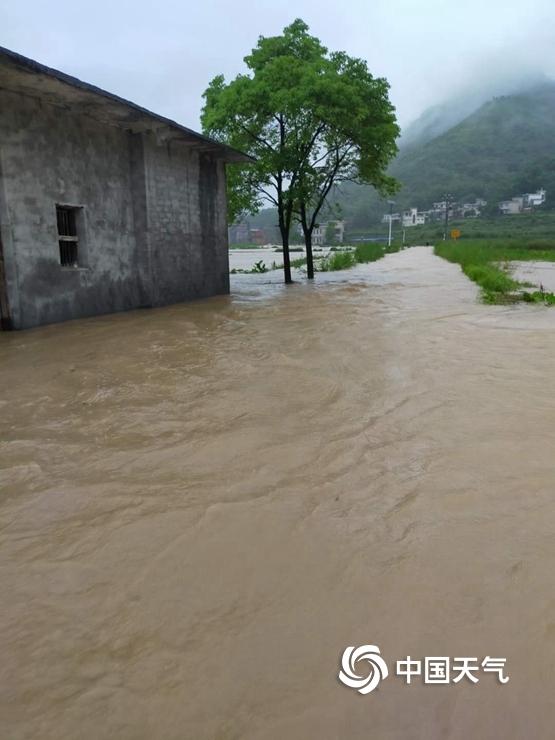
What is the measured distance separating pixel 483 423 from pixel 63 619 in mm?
3088

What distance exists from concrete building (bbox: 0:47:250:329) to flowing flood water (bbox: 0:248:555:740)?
4.21 meters

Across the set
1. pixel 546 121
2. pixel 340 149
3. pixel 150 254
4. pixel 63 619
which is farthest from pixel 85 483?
pixel 546 121

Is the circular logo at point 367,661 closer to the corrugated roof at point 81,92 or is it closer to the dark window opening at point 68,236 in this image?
the corrugated roof at point 81,92

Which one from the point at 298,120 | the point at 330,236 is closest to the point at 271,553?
the point at 298,120

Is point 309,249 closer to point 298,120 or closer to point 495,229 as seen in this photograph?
point 298,120

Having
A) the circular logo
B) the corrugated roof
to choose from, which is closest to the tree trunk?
the corrugated roof

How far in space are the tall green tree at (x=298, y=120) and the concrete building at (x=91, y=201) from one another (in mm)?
3007

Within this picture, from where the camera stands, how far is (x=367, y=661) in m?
1.83

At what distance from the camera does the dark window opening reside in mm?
9453

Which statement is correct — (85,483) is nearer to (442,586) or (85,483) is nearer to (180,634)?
(180,634)

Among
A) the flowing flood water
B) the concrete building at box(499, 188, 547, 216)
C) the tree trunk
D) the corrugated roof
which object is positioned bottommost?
the flowing flood water

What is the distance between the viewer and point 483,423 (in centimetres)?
399

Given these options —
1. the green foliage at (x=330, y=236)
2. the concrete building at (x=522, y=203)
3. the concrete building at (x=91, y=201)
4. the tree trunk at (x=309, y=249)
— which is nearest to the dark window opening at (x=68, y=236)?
the concrete building at (x=91, y=201)

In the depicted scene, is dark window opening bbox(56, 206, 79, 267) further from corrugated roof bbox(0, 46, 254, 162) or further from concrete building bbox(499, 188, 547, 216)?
concrete building bbox(499, 188, 547, 216)
